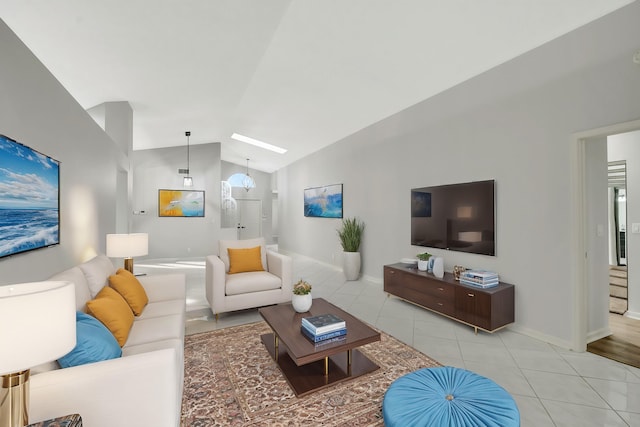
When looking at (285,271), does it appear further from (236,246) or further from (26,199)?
(26,199)

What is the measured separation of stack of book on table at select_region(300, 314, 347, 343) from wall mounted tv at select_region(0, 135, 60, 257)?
1.90m

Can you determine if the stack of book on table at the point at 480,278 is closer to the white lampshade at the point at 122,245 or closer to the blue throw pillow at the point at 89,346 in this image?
the blue throw pillow at the point at 89,346

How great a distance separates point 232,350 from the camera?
2.70m

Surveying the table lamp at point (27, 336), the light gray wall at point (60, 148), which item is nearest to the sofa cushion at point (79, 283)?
the light gray wall at point (60, 148)

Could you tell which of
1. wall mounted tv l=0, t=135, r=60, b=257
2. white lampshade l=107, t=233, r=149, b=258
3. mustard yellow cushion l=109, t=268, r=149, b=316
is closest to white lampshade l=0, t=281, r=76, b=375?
wall mounted tv l=0, t=135, r=60, b=257

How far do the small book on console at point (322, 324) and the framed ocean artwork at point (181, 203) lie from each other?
22.2 feet

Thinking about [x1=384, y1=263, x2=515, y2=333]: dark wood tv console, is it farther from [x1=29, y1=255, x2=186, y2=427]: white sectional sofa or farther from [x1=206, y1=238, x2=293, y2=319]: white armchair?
[x1=29, y1=255, x2=186, y2=427]: white sectional sofa

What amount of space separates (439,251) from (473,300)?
103 cm

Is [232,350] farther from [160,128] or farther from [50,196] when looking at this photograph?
[160,128]

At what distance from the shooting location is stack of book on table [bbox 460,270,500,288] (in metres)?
3.12

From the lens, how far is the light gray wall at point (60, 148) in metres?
1.73

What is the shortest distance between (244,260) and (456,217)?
112 inches

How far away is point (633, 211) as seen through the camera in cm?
338

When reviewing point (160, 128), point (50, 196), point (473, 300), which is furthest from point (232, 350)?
point (160, 128)
